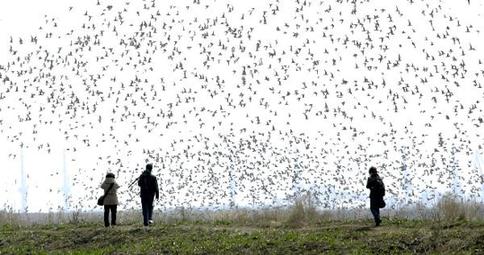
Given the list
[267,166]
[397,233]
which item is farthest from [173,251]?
[267,166]

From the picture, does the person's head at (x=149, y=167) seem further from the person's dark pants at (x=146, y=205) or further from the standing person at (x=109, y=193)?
the standing person at (x=109, y=193)

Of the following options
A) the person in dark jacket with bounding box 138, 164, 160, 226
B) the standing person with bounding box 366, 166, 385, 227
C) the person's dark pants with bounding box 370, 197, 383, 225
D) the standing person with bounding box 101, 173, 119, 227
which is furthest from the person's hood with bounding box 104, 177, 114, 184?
the person's dark pants with bounding box 370, 197, 383, 225

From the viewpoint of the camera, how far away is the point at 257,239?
2266 centimetres

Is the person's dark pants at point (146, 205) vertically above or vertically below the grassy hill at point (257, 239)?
above

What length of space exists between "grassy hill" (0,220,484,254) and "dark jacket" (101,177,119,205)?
2.93 ft

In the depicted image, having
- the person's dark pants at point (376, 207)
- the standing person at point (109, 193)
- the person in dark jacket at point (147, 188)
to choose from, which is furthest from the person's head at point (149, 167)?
the person's dark pants at point (376, 207)

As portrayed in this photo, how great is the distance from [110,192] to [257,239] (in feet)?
21.8

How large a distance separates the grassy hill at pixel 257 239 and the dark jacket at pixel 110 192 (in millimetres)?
893

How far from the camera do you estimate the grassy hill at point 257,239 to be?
20.5 metres

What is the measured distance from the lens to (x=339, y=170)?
117 ft

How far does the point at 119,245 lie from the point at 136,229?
2234 millimetres

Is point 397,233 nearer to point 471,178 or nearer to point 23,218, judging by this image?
point 471,178

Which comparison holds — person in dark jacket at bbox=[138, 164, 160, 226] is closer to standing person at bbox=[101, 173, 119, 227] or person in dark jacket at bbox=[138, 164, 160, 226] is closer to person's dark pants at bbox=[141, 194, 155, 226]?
person's dark pants at bbox=[141, 194, 155, 226]

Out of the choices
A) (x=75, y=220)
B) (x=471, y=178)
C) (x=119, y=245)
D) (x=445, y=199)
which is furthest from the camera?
(x=471, y=178)
